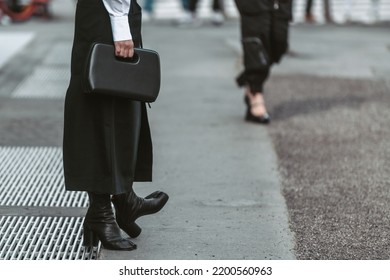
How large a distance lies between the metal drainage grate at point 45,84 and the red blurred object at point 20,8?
163 inches

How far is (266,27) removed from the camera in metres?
7.96

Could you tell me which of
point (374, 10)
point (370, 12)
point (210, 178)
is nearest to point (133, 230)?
point (210, 178)

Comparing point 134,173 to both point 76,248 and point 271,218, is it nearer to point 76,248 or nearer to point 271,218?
point 76,248

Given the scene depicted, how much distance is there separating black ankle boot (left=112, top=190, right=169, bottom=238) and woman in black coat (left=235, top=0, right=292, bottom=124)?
313cm

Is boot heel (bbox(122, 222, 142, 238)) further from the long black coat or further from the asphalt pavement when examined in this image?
the long black coat

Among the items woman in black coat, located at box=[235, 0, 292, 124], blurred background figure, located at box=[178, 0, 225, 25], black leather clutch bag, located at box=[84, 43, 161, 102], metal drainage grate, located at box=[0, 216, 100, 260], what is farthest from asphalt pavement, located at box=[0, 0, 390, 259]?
blurred background figure, located at box=[178, 0, 225, 25]

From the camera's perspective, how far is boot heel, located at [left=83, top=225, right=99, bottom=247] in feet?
16.3

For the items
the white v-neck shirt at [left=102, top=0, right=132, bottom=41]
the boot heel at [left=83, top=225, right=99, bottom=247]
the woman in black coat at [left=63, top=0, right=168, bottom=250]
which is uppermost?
the white v-neck shirt at [left=102, top=0, right=132, bottom=41]

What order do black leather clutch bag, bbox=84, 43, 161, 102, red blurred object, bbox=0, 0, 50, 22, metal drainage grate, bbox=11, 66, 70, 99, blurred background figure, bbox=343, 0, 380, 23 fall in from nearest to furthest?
1. black leather clutch bag, bbox=84, 43, 161, 102
2. metal drainage grate, bbox=11, 66, 70, 99
3. red blurred object, bbox=0, 0, 50, 22
4. blurred background figure, bbox=343, 0, 380, 23

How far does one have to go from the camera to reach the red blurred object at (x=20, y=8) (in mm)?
14635

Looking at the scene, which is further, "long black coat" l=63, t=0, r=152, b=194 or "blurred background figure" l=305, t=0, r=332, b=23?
"blurred background figure" l=305, t=0, r=332, b=23

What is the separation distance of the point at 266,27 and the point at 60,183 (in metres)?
2.49

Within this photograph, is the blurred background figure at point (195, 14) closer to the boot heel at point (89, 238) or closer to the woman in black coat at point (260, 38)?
the woman in black coat at point (260, 38)
